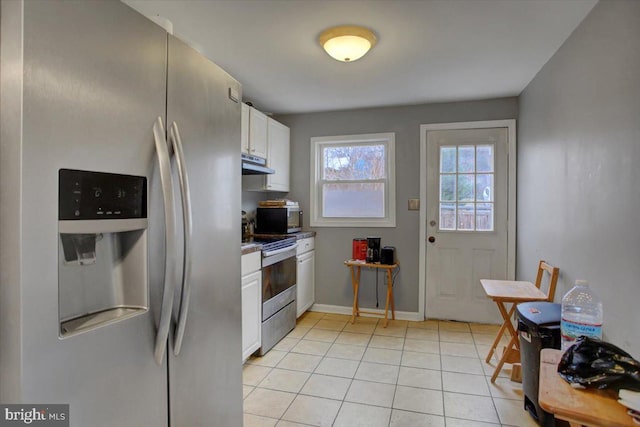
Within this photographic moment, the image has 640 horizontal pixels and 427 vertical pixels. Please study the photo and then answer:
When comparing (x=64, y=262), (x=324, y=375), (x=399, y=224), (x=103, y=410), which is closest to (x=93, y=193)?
(x=64, y=262)

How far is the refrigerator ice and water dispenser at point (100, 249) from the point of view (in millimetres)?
836

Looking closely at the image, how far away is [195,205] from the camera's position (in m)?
1.26

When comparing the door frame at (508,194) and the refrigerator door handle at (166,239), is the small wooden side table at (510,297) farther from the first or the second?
the refrigerator door handle at (166,239)

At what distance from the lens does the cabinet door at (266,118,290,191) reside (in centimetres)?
363

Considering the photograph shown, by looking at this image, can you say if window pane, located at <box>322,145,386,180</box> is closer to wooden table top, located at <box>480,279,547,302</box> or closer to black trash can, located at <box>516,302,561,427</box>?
wooden table top, located at <box>480,279,547,302</box>

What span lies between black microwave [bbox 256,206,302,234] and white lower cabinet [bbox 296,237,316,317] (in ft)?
0.71

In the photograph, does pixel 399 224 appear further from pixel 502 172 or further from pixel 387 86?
pixel 387 86

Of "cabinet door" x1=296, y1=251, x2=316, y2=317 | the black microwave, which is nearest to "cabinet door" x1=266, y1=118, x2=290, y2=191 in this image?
the black microwave

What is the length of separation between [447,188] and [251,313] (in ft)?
7.67

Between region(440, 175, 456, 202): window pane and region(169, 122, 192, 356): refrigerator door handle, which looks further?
region(440, 175, 456, 202): window pane

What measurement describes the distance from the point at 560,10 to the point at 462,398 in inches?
92.4

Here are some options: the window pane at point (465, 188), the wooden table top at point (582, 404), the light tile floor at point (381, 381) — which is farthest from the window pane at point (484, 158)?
the wooden table top at point (582, 404)

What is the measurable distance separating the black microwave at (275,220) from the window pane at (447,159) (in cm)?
164

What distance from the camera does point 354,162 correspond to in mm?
4027
